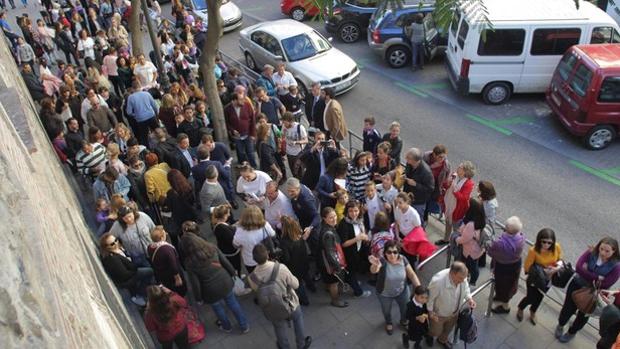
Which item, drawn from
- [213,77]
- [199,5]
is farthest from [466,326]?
[199,5]

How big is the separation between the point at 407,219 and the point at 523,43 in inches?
265

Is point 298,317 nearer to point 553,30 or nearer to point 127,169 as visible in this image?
point 127,169

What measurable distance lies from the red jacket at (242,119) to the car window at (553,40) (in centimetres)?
642

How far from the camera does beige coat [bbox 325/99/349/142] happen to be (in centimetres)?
880

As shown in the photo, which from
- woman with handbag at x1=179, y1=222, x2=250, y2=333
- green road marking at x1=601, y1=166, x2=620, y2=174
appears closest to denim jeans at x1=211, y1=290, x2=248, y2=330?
woman with handbag at x1=179, y1=222, x2=250, y2=333

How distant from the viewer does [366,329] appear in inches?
247

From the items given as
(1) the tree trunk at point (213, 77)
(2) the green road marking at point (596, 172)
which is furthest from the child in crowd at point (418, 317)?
(2) the green road marking at point (596, 172)

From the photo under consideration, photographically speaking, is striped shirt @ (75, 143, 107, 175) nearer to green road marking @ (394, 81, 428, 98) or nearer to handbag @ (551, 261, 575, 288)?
handbag @ (551, 261, 575, 288)

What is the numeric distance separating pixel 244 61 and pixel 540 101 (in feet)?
26.9

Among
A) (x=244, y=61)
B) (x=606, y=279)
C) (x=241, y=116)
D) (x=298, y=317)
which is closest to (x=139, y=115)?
(x=241, y=116)

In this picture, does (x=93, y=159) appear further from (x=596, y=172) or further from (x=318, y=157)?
(x=596, y=172)

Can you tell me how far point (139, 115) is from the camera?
9.35 metres

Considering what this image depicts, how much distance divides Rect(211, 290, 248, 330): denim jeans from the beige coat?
380 cm

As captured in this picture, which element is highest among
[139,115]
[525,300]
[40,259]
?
[40,259]
